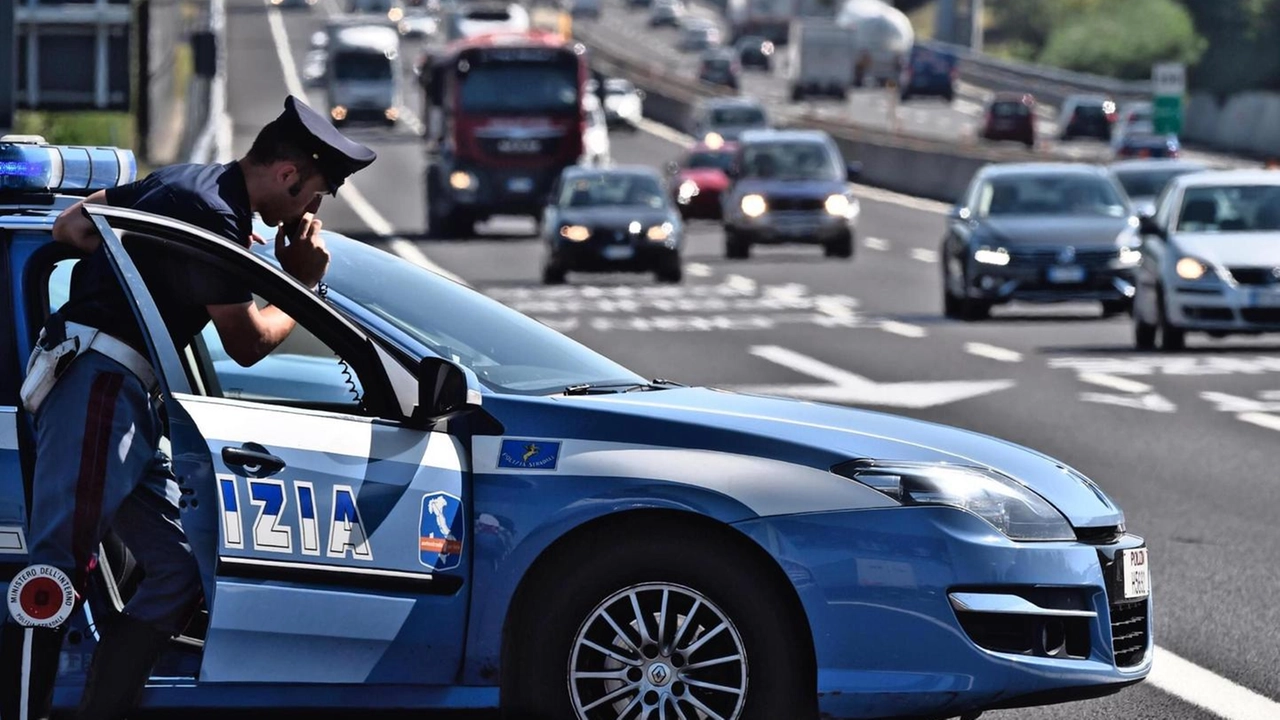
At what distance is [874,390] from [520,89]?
25794 mm

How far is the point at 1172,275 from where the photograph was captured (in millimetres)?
21703

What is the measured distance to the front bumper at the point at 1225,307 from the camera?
71.4ft

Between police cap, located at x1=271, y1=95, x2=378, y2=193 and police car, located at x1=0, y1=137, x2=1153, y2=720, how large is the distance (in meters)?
0.28

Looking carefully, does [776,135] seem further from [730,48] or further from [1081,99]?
[730,48]

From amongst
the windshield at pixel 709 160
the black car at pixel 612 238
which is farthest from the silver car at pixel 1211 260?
the windshield at pixel 709 160

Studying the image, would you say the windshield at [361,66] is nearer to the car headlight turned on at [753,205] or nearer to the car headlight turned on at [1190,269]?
the car headlight turned on at [753,205]

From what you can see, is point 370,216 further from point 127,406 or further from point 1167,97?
point 127,406

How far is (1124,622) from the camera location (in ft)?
21.3

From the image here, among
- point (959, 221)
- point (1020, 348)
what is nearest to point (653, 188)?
point (959, 221)

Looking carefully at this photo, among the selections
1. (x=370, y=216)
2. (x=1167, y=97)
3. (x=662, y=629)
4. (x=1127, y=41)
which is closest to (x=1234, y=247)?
(x=662, y=629)

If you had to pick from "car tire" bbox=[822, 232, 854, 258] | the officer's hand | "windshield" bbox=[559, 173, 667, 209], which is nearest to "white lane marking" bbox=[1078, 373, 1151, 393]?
the officer's hand

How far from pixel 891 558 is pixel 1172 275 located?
16.1 m

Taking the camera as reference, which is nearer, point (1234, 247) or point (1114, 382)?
point (1114, 382)

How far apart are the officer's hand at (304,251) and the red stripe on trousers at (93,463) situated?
614mm
